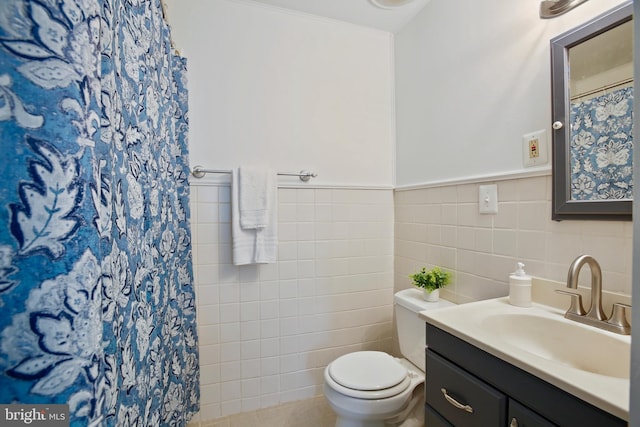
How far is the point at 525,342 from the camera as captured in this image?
0.90 meters

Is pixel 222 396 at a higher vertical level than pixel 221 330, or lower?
lower

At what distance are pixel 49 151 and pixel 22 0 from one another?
22 centimetres

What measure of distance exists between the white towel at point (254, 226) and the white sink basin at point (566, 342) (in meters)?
1.06

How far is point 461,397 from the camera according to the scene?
76 cm

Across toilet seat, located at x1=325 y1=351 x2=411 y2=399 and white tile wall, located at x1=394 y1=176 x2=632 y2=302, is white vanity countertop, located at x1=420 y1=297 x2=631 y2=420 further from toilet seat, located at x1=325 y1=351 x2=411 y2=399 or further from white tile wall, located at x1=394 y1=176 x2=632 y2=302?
toilet seat, located at x1=325 y1=351 x2=411 y2=399

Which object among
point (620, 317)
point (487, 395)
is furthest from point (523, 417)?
point (620, 317)

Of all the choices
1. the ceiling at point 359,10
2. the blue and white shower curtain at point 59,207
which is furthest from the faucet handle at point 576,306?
the ceiling at point 359,10

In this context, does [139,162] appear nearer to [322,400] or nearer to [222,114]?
[222,114]

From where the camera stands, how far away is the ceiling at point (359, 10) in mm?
1579

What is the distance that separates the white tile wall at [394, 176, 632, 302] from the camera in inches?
33.6

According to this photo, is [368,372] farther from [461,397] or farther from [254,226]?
[254,226]

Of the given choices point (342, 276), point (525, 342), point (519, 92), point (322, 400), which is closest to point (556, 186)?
point (519, 92)

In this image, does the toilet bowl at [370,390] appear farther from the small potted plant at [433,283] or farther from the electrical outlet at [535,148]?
the electrical outlet at [535,148]

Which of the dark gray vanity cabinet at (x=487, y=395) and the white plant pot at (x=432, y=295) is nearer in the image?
the dark gray vanity cabinet at (x=487, y=395)
